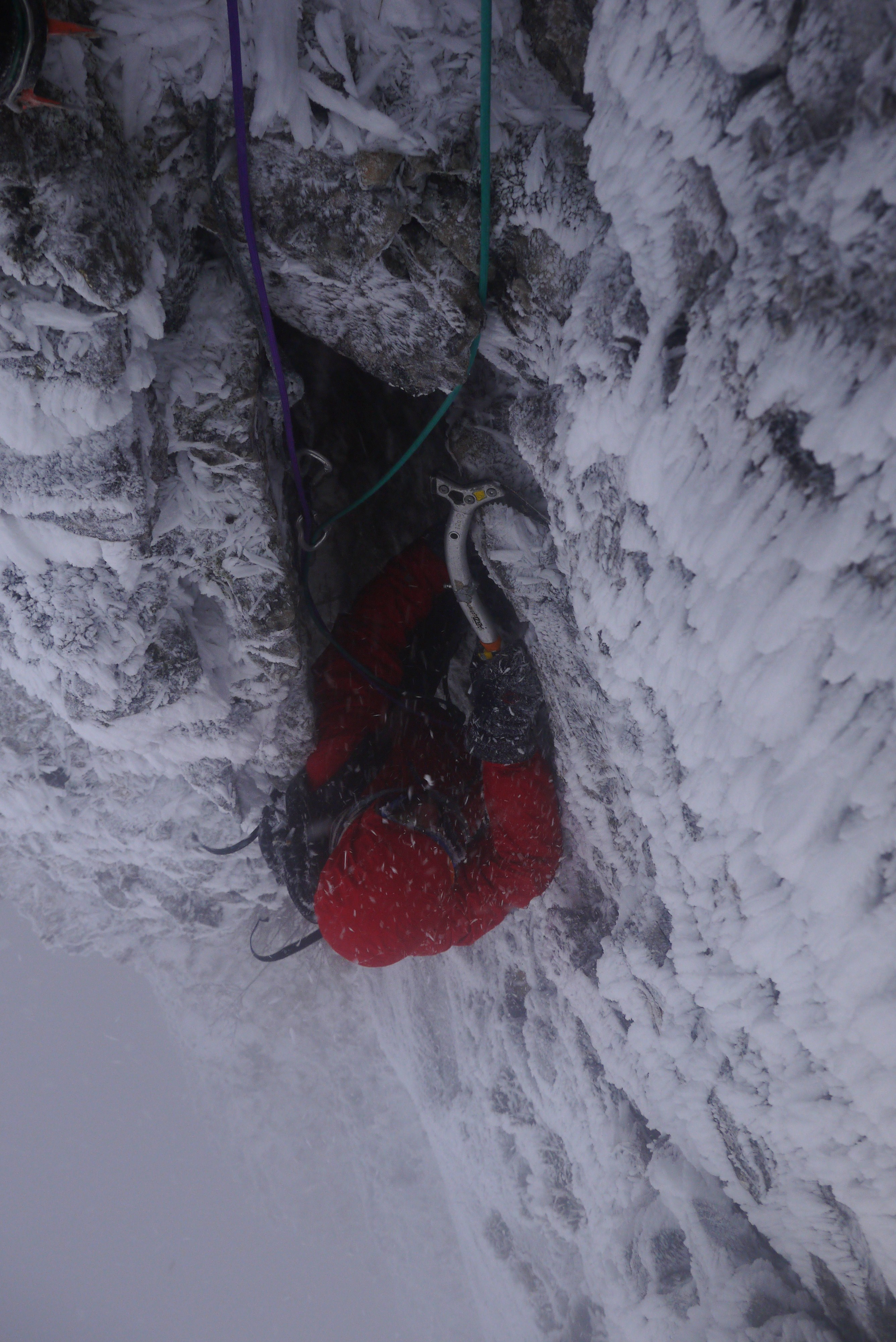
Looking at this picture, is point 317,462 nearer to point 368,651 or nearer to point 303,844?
point 368,651

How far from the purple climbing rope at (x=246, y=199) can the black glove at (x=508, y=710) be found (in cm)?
67

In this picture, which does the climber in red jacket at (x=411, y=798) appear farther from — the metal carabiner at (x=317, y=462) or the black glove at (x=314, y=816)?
the metal carabiner at (x=317, y=462)

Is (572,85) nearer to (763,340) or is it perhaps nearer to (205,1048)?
(763,340)

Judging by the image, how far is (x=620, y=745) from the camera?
136cm

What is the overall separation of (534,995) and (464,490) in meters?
1.64

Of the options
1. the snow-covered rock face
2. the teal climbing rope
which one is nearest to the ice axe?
the snow-covered rock face

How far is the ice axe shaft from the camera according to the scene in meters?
1.57

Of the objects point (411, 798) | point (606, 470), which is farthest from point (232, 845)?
point (606, 470)

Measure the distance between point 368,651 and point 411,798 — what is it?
1.39 feet

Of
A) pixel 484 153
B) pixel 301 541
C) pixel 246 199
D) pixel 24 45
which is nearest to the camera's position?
pixel 24 45

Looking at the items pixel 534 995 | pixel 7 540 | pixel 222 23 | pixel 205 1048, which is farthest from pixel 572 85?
pixel 205 1048

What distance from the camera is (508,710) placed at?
176cm

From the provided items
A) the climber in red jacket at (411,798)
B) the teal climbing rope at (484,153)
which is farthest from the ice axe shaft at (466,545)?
the teal climbing rope at (484,153)

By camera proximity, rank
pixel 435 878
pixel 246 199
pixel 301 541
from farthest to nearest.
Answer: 1. pixel 301 541
2. pixel 435 878
3. pixel 246 199
